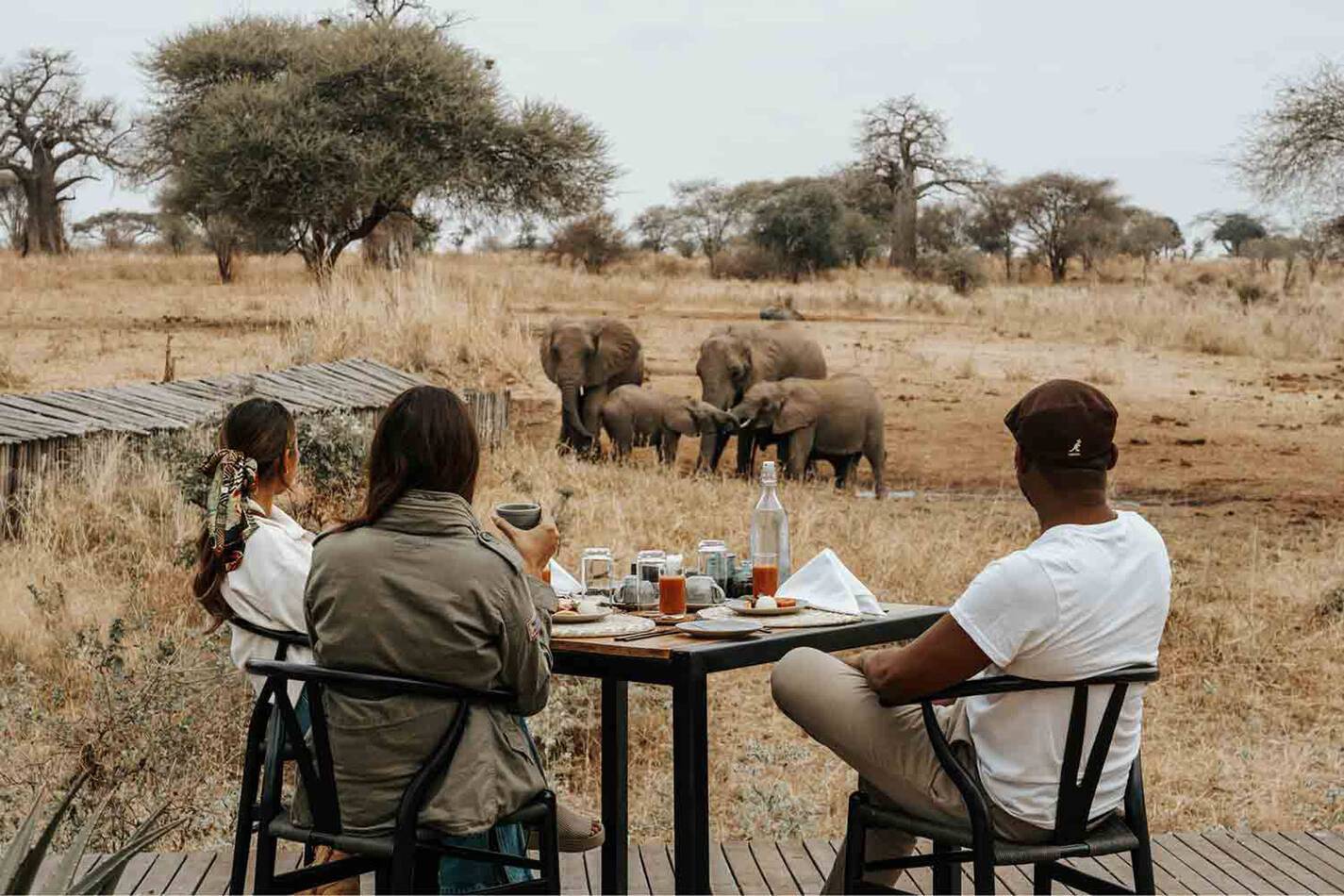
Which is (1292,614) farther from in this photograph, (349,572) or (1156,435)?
(1156,435)

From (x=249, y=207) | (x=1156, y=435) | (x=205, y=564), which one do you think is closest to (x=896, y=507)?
(x=1156, y=435)

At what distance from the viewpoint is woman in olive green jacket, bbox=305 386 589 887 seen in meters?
2.95

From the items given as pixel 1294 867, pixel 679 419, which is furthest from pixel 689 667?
pixel 679 419

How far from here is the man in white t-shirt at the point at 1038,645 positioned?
9.30ft

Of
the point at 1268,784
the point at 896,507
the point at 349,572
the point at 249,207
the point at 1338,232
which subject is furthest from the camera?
the point at 249,207

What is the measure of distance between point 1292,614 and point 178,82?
85.3 feet

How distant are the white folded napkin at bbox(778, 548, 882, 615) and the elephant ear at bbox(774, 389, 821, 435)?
9.40 metres

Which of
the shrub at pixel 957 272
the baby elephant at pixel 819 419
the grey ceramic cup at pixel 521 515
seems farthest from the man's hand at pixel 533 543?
the shrub at pixel 957 272

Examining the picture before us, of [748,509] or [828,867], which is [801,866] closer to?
[828,867]

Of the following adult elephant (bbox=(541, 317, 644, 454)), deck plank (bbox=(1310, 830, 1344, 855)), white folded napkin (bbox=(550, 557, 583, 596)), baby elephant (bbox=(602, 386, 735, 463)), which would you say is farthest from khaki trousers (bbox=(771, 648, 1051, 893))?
adult elephant (bbox=(541, 317, 644, 454))

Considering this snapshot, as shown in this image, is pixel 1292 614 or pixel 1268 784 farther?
pixel 1292 614

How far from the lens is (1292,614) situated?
7.84 meters

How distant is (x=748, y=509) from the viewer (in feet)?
33.4

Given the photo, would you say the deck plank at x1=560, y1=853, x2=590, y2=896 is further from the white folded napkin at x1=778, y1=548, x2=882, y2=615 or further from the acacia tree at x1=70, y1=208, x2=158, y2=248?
the acacia tree at x1=70, y1=208, x2=158, y2=248
